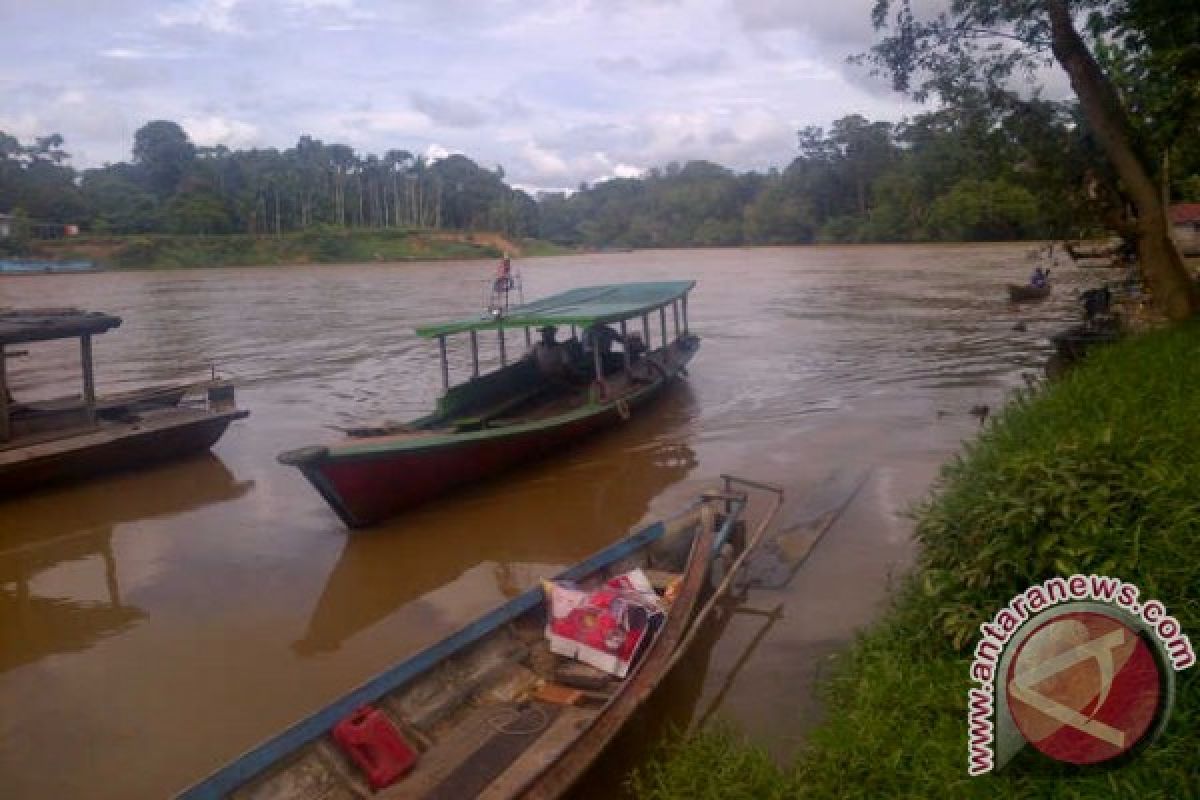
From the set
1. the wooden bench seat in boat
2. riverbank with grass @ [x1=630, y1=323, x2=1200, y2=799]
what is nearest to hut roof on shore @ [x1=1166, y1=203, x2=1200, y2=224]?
the wooden bench seat in boat

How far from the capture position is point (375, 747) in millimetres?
3857

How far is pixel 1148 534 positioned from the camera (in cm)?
Result: 344

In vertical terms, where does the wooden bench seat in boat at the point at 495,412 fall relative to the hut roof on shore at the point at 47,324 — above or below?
below

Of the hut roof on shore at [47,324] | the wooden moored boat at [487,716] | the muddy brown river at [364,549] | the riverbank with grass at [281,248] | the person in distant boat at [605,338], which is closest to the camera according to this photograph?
the wooden moored boat at [487,716]

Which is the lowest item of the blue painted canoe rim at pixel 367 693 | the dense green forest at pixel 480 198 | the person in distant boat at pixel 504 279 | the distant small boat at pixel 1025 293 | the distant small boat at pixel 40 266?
the blue painted canoe rim at pixel 367 693

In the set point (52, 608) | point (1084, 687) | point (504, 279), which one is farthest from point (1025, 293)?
point (1084, 687)

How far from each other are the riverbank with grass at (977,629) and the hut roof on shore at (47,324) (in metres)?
7.78

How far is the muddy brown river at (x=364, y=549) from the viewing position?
5156 millimetres

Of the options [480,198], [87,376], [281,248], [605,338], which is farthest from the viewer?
[480,198]

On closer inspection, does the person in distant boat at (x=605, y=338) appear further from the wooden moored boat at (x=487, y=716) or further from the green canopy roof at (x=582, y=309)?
the wooden moored boat at (x=487, y=716)

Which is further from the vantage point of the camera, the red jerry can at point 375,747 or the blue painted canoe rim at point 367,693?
the red jerry can at point 375,747

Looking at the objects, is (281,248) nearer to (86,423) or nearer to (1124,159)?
(86,423)

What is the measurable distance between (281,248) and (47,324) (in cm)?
5355

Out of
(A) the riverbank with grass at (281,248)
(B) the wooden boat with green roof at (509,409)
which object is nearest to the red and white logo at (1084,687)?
(B) the wooden boat with green roof at (509,409)
